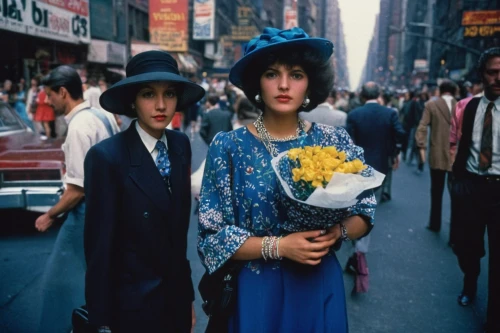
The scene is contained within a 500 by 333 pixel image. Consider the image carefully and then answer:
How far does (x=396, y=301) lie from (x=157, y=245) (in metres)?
3.21

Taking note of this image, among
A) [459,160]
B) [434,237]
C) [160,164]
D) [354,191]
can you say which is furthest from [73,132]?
[434,237]

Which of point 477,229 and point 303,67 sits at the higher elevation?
point 303,67

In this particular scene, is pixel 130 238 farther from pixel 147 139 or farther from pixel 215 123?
pixel 215 123

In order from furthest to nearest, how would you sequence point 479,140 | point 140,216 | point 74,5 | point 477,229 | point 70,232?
point 74,5 → point 477,229 → point 479,140 → point 70,232 → point 140,216

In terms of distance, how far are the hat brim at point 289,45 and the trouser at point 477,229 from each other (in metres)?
2.45

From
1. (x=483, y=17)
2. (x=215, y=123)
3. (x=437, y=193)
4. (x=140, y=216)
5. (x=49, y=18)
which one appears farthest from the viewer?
(x=483, y=17)

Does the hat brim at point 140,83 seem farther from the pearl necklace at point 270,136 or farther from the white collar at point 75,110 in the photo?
the white collar at point 75,110

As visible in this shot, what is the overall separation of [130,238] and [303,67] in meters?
1.12

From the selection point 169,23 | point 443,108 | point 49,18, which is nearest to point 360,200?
point 443,108

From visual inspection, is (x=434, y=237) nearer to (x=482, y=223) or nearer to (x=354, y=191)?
(x=482, y=223)

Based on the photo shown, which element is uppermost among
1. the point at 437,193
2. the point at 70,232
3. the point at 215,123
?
the point at 215,123

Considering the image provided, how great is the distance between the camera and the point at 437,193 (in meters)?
6.89

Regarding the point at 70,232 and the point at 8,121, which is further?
the point at 8,121

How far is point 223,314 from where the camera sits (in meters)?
1.99
